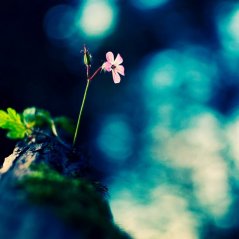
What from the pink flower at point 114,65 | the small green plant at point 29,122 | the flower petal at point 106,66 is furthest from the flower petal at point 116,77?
the small green plant at point 29,122

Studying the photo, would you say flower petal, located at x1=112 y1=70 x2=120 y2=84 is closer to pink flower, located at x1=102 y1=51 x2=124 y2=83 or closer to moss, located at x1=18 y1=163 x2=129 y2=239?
pink flower, located at x1=102 y1=51 x2=124 y2=83

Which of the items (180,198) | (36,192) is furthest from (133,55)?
(36,192)

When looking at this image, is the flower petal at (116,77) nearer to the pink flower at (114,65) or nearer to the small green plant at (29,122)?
the pink flower at (114,65)

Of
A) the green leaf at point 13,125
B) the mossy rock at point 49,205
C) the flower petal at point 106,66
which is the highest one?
the flower petal at point 106,66

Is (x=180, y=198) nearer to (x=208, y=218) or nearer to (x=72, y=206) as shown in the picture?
(x=208, y=218)

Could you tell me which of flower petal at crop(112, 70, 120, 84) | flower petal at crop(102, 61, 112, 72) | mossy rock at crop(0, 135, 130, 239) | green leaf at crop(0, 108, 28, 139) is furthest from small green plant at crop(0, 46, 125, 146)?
flower petal at crop(112, 70, 120, 84)

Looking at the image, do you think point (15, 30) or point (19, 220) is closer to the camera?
point (19, 220)

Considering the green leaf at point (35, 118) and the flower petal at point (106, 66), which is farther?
the flower petal at point (106, 66)

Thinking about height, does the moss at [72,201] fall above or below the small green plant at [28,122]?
below
